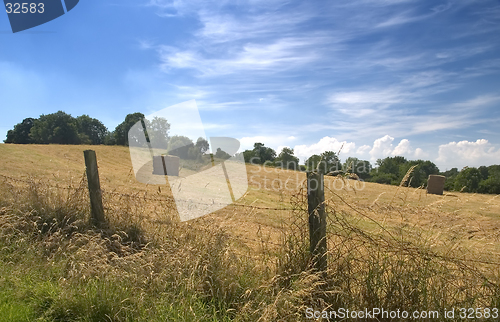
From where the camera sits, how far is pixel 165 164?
78.4 ft

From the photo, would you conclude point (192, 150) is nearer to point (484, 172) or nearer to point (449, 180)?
point (449, 180)

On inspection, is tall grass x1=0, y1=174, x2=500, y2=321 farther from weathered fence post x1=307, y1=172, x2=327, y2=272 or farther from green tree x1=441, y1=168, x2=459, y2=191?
green tree x1=441, y1=168, x2=459, y2=191

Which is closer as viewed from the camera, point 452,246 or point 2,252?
point 452,246

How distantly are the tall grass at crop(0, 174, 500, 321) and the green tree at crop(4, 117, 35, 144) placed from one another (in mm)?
80907

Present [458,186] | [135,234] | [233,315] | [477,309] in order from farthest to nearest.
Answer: [458,186], [135,234], [233,315], [477,309]

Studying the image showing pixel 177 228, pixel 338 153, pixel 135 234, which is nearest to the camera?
pixel 338 153

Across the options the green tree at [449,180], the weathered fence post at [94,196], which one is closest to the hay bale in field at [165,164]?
the weathered fence post at [94,196]

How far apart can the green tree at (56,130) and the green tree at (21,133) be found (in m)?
5.79

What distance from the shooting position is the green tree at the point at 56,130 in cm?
6084

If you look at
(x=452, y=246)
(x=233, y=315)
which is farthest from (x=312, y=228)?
(x=452, y=246)

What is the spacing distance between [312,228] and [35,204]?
5314 millimetres

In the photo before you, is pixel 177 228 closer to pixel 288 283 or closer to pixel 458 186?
pixel 288 283

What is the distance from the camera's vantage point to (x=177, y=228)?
4.78 metres

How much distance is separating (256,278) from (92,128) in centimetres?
8399
